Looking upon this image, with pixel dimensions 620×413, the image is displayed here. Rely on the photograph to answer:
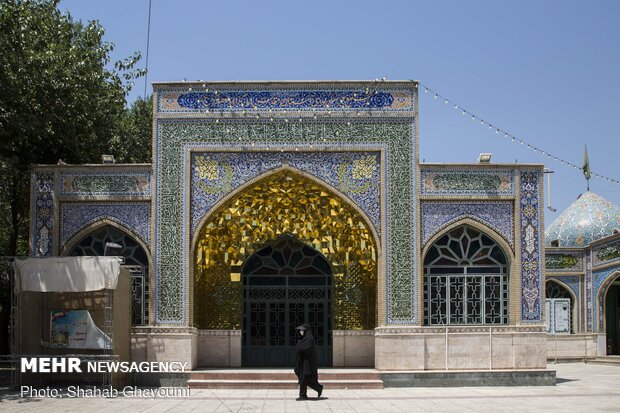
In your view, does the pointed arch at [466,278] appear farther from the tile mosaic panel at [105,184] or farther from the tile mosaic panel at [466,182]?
the tile mosaic panel at [105,184]

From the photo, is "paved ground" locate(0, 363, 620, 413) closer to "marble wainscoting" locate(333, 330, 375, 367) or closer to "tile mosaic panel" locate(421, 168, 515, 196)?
"marble wainscoting" locate(333, 330, 375, 367)

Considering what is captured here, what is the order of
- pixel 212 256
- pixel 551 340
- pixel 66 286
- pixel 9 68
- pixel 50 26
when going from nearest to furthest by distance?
pixel 66 286
pixel 9 68
pixel 212 256
pixel 50 26
pixel 551 340

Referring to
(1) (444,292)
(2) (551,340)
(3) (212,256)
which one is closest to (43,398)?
(3) (212,256)

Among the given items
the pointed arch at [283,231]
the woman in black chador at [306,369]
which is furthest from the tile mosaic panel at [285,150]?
the woman in black chador at [306,369]

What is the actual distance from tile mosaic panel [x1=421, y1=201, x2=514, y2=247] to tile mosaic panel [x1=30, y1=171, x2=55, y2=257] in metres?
6.71

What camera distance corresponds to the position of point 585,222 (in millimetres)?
26938

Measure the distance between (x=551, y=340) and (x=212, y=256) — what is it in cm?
1143

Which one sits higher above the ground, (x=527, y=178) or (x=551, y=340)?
(x=527, y=178)

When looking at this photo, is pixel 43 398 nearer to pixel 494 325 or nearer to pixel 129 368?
pixel 129 368

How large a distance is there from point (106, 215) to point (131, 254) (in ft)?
2.74

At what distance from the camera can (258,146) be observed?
16234 mm

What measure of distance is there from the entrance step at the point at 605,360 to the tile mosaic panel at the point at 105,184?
13.6 metres

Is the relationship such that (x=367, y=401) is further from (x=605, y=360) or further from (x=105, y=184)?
(x=605, y=360)

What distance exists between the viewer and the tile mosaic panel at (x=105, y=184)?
16.1m
